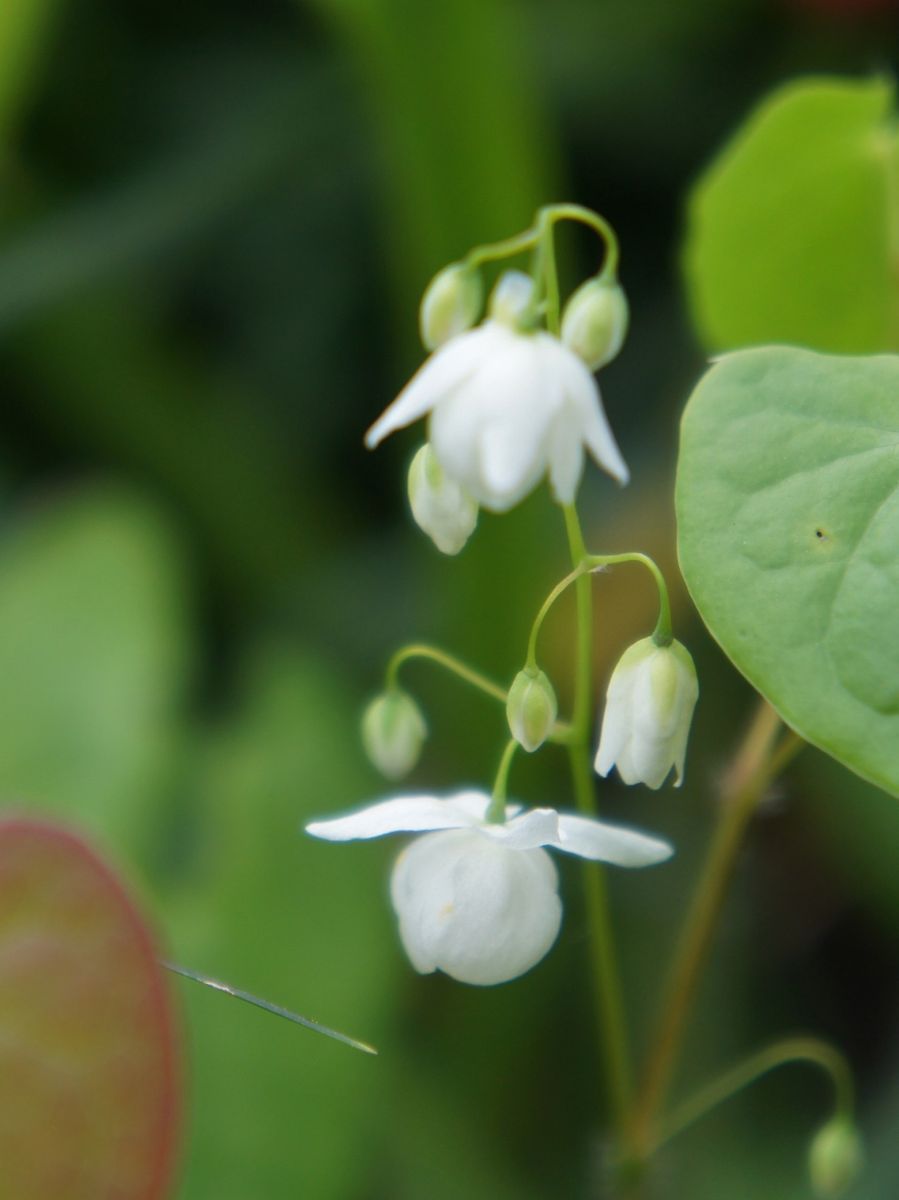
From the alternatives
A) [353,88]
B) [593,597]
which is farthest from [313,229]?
[593,597]

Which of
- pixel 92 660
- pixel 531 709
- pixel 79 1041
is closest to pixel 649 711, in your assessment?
pixel 531 709

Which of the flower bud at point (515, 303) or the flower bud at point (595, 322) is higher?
the flower bud at point (515, 303)

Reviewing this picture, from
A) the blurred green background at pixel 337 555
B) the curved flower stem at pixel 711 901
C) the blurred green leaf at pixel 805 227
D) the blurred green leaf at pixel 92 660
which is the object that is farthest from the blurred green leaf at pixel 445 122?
the curved flower stem at pixel 711 901

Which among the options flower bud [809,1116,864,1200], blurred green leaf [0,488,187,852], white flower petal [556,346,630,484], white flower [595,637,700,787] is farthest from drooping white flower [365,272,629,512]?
blurred green leaf [0,488,187,852]

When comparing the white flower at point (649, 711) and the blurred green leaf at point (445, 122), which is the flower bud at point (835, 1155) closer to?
the white flower at point (649, 711)

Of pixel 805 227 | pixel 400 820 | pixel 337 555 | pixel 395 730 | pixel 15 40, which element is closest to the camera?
pixel 400 820

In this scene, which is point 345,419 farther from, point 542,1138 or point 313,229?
point 542,1138

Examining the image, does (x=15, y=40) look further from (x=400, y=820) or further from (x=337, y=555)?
(x=400, y=820)
